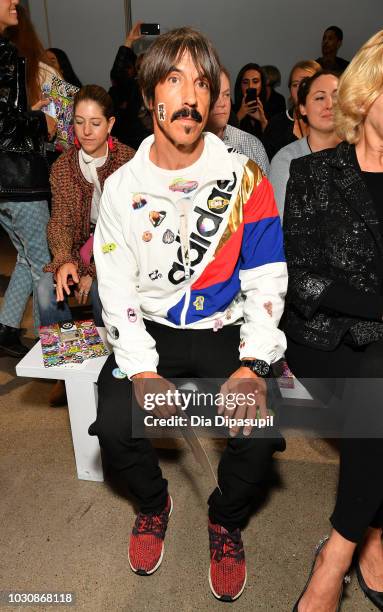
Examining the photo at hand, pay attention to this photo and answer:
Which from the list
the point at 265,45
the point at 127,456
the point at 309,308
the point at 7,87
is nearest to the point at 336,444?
the point at 309,308

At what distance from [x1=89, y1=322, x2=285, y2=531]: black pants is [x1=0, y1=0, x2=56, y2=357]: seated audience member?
868mm

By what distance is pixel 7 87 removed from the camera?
207 centimetres

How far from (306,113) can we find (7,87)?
1065mm

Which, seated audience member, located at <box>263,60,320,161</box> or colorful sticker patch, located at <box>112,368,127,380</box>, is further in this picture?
seated audience member, located at <box>263,60,320,161</box>

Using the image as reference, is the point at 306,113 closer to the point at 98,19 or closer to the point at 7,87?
the point at 7,87

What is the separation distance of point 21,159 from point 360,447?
5.03ft

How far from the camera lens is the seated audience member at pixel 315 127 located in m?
2.03

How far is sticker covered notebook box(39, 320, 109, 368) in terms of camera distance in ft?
5.76

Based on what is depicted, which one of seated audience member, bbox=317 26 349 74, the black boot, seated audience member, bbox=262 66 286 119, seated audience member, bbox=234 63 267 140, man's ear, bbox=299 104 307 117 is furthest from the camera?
seated audience member, bbox=317 26 349 74

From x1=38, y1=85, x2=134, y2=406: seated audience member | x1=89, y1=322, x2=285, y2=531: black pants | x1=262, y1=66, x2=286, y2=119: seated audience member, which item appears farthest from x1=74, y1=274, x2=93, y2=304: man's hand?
x1=262, y1=66, x2=286, y2=119: seated audience member

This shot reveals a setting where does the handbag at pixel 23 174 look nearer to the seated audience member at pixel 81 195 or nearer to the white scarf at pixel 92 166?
the seated audience member at pixel 81 195

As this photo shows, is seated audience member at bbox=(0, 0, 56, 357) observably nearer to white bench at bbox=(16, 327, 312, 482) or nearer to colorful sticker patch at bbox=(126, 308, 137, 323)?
white bench at bbox=(16, 327, 312, 482)

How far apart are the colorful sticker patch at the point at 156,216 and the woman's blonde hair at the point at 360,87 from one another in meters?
0.52

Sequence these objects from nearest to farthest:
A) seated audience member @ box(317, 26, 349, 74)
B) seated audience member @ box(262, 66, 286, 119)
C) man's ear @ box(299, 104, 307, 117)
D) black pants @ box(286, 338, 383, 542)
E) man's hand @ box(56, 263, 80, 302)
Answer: black pants @ box(286, 338, 383, 542)
man's hand @ box(56, 263, 80, 302)
man's ear @ box(299, 104, 307, 117)
seated audience member @ box(262, 66, 286, 119)
seated audience member @ box(317, 26, 349, 74)
